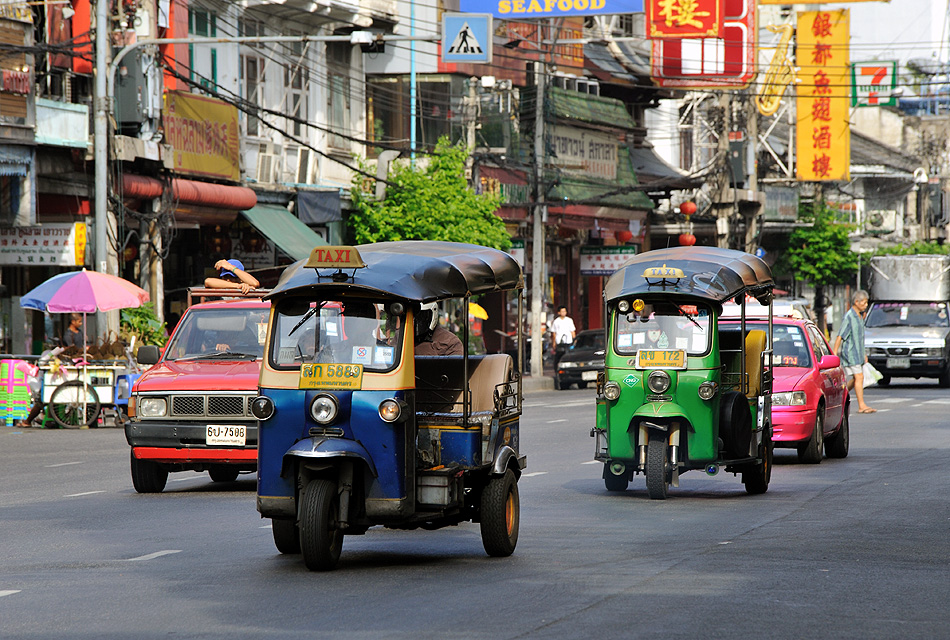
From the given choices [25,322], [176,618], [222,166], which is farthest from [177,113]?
[176,618]

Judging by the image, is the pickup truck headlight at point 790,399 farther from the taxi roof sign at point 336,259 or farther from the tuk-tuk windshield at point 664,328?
the taxi roof sign at point 336,259

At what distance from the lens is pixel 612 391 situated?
13633 millimetres

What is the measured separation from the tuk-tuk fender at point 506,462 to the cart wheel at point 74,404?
1374 centimetres

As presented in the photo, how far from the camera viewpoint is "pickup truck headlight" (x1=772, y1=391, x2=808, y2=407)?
16438 millimetres

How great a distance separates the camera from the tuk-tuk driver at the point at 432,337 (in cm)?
990

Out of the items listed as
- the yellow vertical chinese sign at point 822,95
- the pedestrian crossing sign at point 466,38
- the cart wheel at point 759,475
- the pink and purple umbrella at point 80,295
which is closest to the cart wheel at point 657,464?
the cart wheel at point 759,475

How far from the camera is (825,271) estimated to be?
57750 mm

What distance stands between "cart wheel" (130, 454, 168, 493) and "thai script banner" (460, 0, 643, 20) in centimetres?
2068

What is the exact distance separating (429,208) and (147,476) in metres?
20.8

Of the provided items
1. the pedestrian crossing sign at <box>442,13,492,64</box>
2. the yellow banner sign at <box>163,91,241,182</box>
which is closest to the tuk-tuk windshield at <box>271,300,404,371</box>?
the pedestrian crossing sign at <box>442,13,492,64</box>

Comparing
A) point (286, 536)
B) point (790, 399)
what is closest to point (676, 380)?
point (790, 399)

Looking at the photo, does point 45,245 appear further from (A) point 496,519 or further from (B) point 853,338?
(A) point 496,519

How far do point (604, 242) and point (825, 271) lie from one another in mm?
11400

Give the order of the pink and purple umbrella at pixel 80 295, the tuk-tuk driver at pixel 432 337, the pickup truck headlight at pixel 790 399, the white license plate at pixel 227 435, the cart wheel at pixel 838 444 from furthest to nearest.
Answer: the pink and purple umbrella at pixel 80 295
the cart wheel at pixel 838 444
the pickup truck headlight at pixel 790 399
the white license plate at pixel 227 435
the tuk-tuk driver at pixel 432 337
